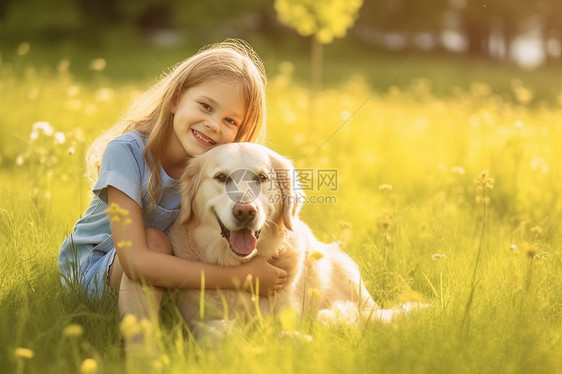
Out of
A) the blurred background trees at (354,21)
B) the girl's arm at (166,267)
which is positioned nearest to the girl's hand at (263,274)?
the girl's arm at (166,267)

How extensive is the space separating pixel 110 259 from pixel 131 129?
79 cm

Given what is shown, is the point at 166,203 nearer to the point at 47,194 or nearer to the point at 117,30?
the point at 47,194

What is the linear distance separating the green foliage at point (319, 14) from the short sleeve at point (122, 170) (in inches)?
118

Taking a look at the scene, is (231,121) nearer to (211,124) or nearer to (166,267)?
(211,124)

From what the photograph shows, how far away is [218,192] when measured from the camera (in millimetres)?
2885

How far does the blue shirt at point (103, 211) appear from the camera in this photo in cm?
291

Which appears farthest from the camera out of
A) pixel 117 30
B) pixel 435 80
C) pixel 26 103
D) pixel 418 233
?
pixel 117 30

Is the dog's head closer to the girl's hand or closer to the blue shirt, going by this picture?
the girl's hand

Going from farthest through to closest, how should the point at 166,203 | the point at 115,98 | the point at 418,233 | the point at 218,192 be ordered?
the point at 115,98
the point at 418,233
the point at 166,203
the point at 218,192

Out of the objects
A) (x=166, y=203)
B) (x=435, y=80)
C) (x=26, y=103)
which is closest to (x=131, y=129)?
(x=166, y=203)

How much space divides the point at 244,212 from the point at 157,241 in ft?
1.59

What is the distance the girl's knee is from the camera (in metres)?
2.86


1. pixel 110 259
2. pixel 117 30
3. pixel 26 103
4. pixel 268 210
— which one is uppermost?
pixel 117 30

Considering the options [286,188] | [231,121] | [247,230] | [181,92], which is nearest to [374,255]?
[286,188]
